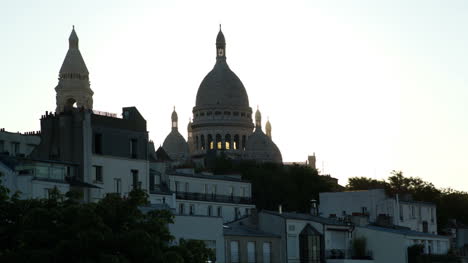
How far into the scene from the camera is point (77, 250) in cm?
4909

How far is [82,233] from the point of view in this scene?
48906 millimetres

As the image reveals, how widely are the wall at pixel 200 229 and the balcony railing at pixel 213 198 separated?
40.3 m

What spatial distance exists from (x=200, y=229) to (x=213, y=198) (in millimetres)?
47444

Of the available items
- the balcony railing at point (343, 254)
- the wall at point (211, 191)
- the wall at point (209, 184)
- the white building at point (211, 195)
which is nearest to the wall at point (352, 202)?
the white building at point (211, 195)

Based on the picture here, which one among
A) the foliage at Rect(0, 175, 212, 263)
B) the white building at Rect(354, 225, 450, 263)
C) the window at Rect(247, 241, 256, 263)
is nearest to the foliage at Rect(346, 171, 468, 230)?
the white building at Rect(354, 225, 450, 263)

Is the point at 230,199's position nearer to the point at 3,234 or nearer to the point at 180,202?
the point at 180,202

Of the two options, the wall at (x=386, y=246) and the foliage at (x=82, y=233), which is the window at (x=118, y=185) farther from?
the foliage at (x=82, y=233)

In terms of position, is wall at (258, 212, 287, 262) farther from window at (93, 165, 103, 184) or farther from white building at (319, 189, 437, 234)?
white building at (319, 189, 437, 234)

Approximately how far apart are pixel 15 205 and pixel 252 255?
2596cm

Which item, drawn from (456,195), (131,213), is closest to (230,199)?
(456,195)

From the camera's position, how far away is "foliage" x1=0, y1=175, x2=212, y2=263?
49000 millimetres

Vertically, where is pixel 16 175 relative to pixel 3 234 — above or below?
above

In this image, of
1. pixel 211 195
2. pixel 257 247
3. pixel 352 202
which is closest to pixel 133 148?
pixel 257 247

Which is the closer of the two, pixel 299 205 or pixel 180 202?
pixel 180 202
